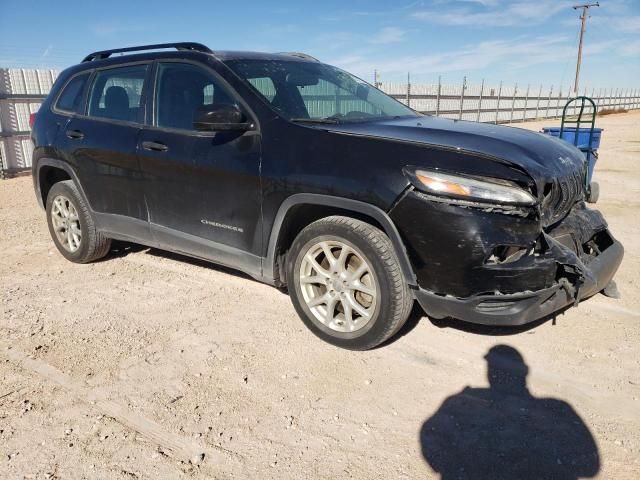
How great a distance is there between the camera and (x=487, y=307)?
280 centimetres

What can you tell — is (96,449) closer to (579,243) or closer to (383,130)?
(383,130)

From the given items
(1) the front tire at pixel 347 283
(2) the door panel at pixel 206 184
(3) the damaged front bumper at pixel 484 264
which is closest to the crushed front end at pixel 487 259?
(3) the damaged front bumper at pixel 484 264

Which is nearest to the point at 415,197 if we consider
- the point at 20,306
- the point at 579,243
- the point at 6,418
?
the point at 579,243

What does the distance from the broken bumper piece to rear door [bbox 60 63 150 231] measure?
8.24 feet

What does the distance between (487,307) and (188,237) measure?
88.1 inches

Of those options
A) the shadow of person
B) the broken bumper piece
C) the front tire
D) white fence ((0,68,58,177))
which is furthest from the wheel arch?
white fence ((0,68,58,177))

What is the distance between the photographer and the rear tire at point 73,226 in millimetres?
4762

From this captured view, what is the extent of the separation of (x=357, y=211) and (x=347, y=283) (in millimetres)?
473

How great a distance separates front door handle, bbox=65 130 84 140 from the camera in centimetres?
453

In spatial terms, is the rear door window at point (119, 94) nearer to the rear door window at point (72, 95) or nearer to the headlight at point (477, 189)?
the rear door window at point (72, 95)

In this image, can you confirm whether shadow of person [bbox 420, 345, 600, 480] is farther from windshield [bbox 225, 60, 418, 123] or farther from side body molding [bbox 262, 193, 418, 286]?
windshield [bbox 225, 60, 418, 123]

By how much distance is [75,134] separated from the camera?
4574mm

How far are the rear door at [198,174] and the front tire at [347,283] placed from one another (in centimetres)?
41

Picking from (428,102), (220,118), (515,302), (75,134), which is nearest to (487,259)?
(515,302)
